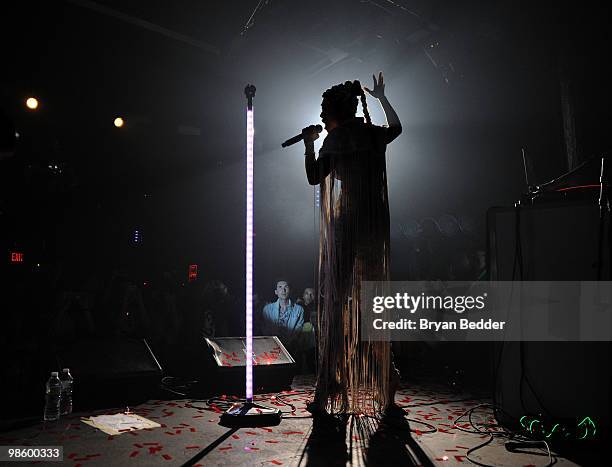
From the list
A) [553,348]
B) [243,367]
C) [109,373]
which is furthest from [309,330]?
[553,348]

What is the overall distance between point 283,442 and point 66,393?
1.88 meters

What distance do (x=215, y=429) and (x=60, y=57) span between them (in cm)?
540

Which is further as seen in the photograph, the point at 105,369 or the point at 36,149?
the point at 36,149

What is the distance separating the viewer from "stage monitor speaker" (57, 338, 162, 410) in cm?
353

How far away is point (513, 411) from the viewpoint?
285 cm

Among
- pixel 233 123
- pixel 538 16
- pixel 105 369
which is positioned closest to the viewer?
pixel 105 369

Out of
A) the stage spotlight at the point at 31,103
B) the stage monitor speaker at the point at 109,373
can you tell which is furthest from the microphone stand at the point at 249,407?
the stage spotlight at the point at 31,103

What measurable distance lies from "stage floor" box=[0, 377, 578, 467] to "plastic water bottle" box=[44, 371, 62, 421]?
0.51ft

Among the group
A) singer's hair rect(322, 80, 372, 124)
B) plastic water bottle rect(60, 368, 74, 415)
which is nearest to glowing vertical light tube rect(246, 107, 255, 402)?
singer's hair rect(322, 80, 372, 124)

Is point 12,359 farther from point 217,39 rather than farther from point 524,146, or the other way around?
point 524,146

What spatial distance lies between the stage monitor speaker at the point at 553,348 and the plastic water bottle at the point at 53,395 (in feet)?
10.1

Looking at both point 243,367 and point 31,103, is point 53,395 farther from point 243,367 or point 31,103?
point 31,103

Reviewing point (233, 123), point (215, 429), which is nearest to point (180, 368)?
point (215, 429)

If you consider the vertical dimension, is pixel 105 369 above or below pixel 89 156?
below
